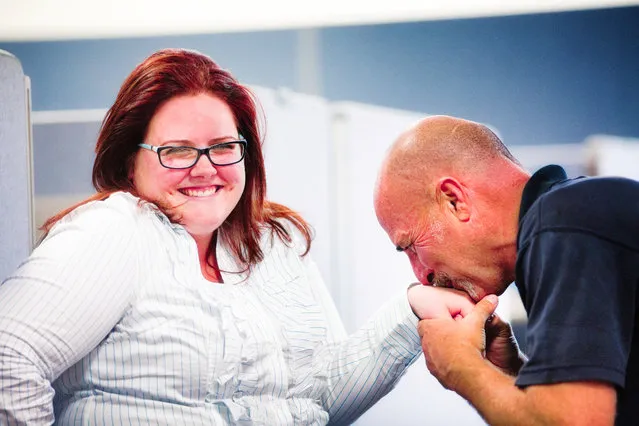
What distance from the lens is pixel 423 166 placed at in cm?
122

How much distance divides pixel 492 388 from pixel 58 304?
63 cm

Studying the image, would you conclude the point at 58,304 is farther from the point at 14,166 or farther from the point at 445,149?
the point at 445,149

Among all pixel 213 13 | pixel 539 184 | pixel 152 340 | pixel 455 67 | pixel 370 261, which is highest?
pixel 213 13

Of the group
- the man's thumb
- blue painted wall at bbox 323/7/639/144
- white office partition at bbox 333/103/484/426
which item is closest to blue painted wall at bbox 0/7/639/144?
blue painted wall at bbox 323/7/639/144

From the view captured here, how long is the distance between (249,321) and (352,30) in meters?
1.69

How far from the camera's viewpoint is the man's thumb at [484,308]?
1186 millimetres

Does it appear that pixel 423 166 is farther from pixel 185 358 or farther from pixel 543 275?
pixel 185 358

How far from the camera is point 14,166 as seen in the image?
1.52 meters

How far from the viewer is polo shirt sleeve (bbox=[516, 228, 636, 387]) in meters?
0.88

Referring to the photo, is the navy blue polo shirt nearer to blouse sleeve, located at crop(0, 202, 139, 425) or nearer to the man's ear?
the man's ear

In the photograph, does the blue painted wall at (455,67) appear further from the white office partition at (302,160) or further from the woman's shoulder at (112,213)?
the woman's shoulder at (112,213)

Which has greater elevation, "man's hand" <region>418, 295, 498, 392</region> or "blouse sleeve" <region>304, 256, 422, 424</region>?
"man's hand" <region>418, 295, 498, 392</region>

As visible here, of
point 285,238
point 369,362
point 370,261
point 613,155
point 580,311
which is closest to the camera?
point 580,311

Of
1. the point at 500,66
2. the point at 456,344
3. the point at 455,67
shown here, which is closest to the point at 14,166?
the point at 456,344
